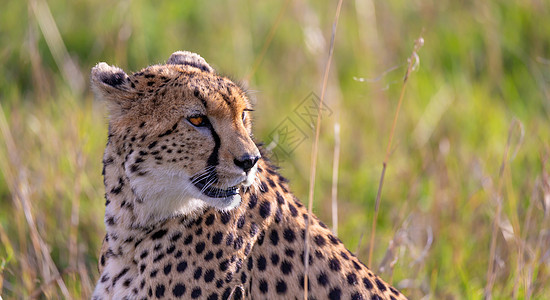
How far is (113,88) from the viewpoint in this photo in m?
2.71

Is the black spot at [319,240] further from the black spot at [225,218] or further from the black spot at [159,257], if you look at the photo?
the black spot at [159,257]

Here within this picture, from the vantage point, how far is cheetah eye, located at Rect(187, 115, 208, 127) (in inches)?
103

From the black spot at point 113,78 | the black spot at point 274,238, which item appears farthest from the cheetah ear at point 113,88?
the black spot at point 274,238

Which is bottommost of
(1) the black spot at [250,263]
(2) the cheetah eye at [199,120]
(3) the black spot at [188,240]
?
(1) the black spot at [250,263]

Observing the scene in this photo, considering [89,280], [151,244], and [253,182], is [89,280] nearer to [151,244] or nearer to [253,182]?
[151,244]

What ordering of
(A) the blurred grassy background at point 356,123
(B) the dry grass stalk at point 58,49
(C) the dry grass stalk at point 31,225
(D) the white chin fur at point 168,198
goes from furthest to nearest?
(B) the dry grass stalk at point 58,49
(A) the blurred grassy background at point 356,123
(C) the dry grass stalk at point 31,225
(D) the white chin fur at point 168,198

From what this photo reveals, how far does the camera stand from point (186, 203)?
2.67 metres

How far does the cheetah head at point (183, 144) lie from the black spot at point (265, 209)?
0.41 ft

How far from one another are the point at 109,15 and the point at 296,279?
11.6ft

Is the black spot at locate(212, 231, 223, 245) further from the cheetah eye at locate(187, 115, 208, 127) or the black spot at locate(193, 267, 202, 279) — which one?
the cheetah eye at locate(187, 115, 208, 127)

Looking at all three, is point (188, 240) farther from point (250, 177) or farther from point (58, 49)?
point (58, 49)

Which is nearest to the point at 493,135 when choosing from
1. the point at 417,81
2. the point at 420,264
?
the point at 417,81

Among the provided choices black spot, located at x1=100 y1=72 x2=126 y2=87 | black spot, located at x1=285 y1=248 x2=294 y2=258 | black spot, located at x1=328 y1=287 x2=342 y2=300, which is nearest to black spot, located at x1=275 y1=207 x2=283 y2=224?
black spot, located at x1=285 y1=248 x2=294 y2=258

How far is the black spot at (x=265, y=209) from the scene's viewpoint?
2.73 meters
